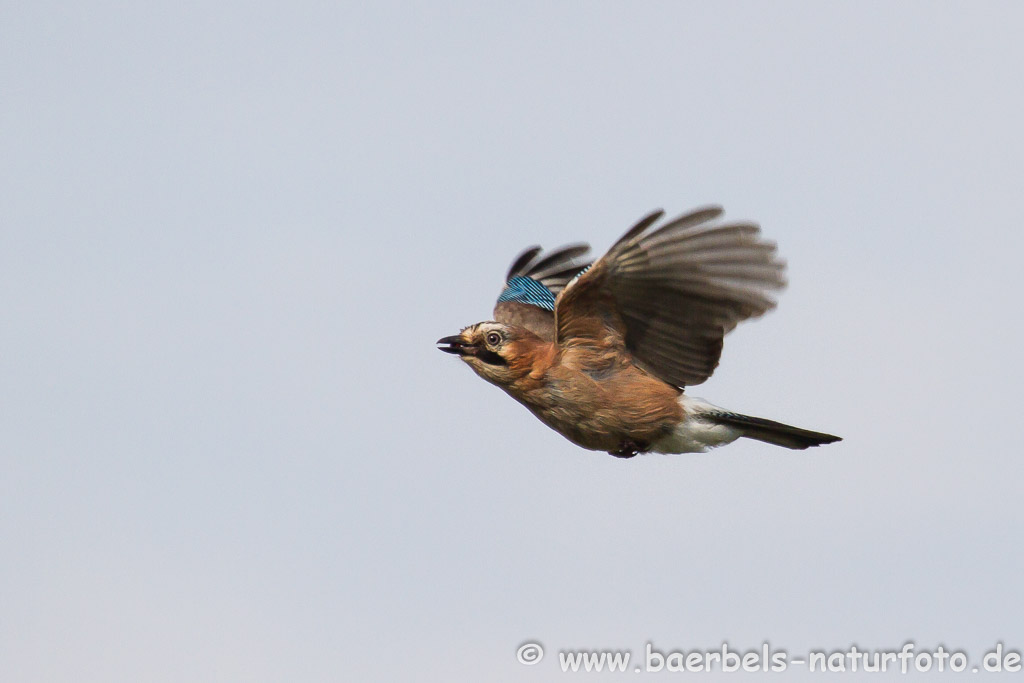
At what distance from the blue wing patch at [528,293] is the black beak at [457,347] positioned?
75.9 inches

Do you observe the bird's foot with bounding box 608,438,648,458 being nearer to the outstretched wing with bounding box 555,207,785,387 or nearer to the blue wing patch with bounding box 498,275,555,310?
the outstretched wing with bounding box 555,207,785,387

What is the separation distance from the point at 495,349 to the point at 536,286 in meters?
2.67

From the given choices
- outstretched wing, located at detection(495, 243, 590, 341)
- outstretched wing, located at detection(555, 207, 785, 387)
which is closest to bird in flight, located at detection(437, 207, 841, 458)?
outstretched wing, located at detection(555, 207, 785, 387)

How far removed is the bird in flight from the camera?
1342 cm

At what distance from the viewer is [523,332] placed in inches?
570

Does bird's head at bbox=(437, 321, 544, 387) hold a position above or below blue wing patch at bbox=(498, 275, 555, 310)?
below

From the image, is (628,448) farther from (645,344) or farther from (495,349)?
(495,349)

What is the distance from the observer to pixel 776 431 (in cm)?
1432

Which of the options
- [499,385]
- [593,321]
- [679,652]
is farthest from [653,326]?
[679,652]

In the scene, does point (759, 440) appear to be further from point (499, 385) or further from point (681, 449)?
point (499, 385)

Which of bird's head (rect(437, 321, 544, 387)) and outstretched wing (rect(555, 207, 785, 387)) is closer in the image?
outstretched wing (rect(555, 207, 785, 387))

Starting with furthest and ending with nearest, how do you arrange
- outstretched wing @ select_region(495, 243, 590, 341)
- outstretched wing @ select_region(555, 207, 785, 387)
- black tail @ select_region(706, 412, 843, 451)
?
outstretched wing @ select_region(495, 243, 590, 341) < black tail @ select_region(706, 412, 843, 451) < outstretched wing @ select_region(555, 207, 785, 387)

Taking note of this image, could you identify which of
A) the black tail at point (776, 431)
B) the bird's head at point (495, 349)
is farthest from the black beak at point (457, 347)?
the black tail at point (776, 431)

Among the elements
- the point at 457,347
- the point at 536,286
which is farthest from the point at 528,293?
the point at 457,347
